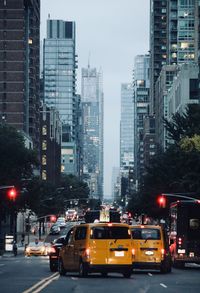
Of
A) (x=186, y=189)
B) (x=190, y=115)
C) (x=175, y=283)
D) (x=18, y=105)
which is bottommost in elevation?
(x=175, y=283)

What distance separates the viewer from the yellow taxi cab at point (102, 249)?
3591 centimetres

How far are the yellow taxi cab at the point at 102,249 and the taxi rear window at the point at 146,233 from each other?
6.31 m

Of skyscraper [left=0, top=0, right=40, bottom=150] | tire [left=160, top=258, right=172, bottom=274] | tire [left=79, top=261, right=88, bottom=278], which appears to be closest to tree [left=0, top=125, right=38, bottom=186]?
tire [left=160, top=258, right=172, bottom=274]

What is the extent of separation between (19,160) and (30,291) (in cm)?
8322

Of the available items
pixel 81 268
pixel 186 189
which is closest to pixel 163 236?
pixel 81 268

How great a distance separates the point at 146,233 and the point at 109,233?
746cm

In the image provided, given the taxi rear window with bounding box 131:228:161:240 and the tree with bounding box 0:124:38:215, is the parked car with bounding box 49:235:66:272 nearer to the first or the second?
the taxi rear window with bounding box 131:228:161:240

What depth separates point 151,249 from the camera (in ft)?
141

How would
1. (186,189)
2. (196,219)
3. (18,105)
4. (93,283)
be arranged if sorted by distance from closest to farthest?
(93,283), (196,219), (186,189), (18,105)

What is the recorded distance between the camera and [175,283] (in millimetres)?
34094

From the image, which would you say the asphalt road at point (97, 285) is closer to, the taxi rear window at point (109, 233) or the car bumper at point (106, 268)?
the car bumper at point (106, 268)

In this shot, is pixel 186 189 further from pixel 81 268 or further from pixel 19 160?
pixel 81 268

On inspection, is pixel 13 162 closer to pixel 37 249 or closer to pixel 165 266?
pixel 37 249

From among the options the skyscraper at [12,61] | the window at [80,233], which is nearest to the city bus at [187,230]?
the window at [80,233]
